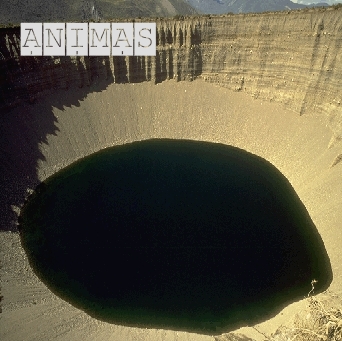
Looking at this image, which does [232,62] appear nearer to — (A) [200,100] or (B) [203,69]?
(B) [203,69]

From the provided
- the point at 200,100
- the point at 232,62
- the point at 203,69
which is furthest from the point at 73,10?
the point at 232,62

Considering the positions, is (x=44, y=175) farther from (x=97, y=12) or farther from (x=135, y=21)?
(x=97, y=12)

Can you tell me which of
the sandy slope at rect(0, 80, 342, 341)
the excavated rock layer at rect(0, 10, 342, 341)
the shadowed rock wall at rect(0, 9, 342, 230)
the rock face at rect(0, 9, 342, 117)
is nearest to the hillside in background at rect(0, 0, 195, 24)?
the rock face at rect(0, 9, 342, 117)

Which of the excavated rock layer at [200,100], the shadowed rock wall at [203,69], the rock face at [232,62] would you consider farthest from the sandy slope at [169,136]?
the rock face at [232,62]

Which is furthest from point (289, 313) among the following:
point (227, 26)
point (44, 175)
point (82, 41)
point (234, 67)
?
point (82, 41)

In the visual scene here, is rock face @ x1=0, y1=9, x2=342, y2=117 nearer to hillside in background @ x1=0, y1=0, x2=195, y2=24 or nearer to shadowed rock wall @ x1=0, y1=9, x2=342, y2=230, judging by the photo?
shadowed rock wall @ x1=0, y1=9, x2=342, y2=230
